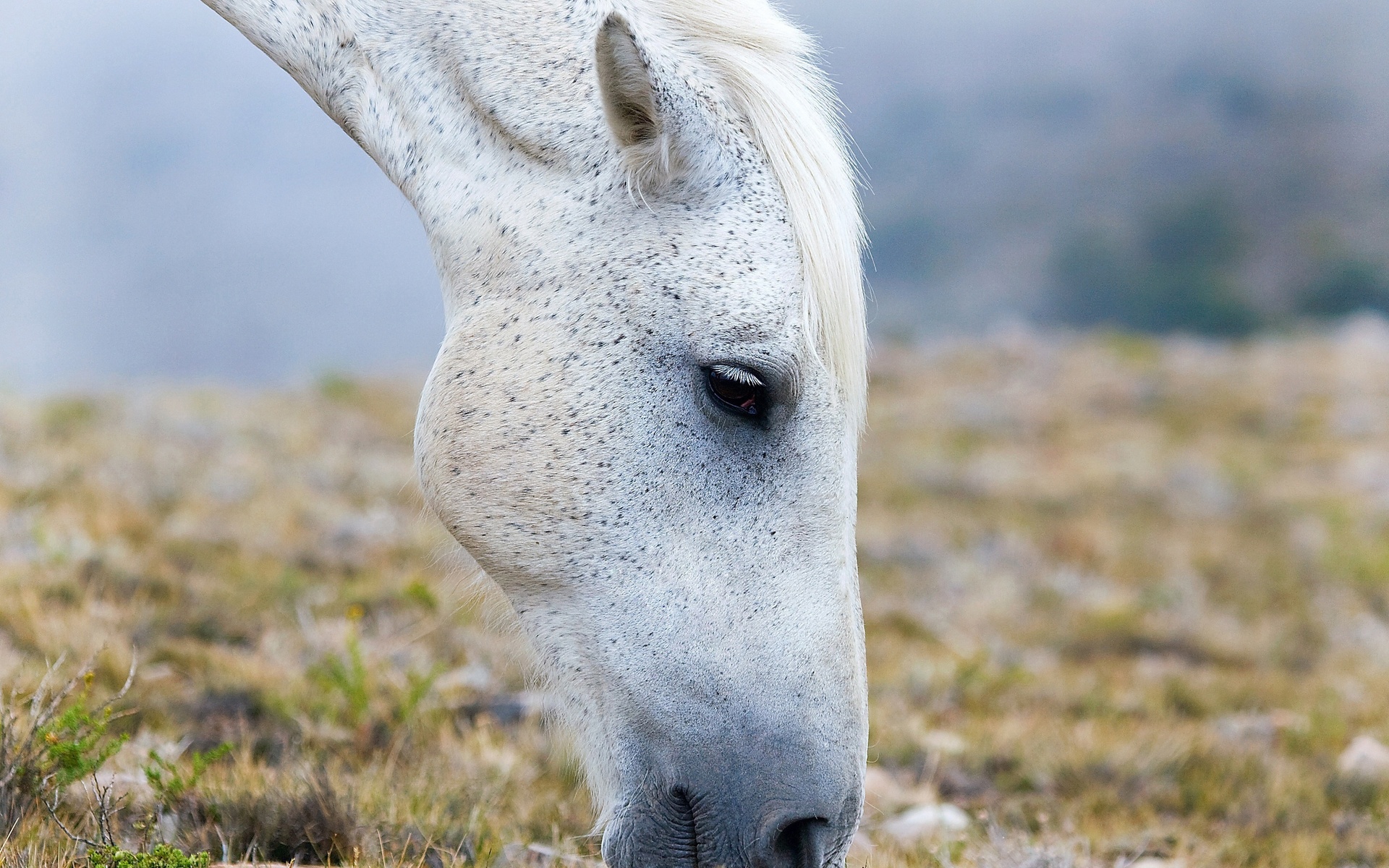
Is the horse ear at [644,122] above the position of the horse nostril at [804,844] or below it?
above

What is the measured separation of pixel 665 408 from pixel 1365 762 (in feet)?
10.1

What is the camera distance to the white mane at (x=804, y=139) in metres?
1.93

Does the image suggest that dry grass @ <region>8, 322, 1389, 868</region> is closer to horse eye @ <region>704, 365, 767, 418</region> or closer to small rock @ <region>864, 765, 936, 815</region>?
small rock @ <region>864, 765, 936, 815</region>

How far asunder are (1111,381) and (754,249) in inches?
534

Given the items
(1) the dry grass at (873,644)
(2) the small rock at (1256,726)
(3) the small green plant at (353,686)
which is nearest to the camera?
(1) the dry grass at (873,644)

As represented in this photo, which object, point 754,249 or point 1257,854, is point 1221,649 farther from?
point 754,249

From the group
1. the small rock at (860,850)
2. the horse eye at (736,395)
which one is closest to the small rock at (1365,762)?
the small rock at (860,850)

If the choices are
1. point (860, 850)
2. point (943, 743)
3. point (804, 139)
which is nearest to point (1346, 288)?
point (943, 743)

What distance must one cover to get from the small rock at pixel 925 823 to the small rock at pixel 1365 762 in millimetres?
1544

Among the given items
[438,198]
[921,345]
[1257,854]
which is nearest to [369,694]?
[438,198]

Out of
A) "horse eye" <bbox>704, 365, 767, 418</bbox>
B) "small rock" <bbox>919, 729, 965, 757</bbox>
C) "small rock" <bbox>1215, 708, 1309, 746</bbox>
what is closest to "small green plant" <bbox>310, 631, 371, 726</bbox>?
"horse eye" <bbox>704, 365, 767, 418</bbox>

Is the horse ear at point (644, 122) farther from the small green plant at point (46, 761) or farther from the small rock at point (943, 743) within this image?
the small rock at point (943, 743)

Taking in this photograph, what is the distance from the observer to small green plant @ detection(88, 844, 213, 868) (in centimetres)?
163

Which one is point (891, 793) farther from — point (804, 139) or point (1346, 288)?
point (1346, 288)
